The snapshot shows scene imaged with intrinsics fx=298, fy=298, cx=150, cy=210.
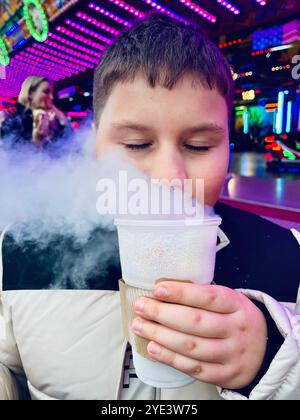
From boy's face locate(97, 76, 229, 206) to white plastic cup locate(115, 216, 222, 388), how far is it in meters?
0.23

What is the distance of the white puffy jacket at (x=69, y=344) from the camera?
718 mm

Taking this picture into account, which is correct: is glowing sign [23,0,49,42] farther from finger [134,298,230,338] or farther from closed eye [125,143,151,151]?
finger [134,298,230,338]

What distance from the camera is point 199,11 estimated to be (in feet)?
5.13

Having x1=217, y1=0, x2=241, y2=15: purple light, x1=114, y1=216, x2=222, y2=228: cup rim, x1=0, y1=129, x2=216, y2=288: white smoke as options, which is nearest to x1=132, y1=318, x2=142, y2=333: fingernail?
x1=114, y1=216, x2=222, y2=228: cup rim

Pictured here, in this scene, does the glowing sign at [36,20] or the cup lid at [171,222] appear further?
the glowing sign at [36,20]

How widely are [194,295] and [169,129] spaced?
380 mm

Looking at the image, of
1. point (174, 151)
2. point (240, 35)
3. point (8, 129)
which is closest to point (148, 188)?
point (174, 151)

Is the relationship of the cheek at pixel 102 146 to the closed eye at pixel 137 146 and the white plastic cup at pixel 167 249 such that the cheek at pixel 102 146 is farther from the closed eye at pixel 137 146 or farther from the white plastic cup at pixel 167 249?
the white plastic cup at pixel 167 249

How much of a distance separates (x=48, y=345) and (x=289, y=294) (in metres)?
0.66

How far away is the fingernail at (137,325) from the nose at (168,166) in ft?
1.04

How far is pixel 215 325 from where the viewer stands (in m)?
0.47

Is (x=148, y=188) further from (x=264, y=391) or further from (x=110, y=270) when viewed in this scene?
(x=264, y=391)

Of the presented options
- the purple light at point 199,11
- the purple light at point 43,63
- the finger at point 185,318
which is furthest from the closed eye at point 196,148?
the purple light at point 43,63

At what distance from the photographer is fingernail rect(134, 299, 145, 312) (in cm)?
48
